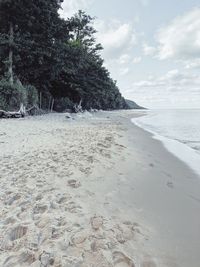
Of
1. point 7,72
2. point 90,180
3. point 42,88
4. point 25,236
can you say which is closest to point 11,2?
point 7,72

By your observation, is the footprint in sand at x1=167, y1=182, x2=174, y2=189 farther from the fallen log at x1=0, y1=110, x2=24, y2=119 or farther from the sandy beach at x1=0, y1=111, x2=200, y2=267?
the fallen log at x1=0, y1=110, x2=24, y2=119

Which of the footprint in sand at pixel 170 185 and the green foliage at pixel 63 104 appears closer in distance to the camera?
the footprint in sand at pixel 170 185

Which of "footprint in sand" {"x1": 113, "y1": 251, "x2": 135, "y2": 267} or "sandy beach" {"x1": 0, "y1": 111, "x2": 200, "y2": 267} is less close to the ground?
"footprint in sand" {"x1": 113, "y1": 251, "x2": 135, "y2": 267}

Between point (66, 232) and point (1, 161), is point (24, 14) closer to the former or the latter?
point (1, 161)

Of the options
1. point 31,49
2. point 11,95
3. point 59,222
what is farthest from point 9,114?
point 59,222

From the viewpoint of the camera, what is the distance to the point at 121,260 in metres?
2.30

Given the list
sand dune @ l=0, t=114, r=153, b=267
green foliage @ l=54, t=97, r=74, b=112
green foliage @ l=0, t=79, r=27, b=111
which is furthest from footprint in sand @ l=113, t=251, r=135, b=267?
green foliage @ l=54, t=97, r=74, b=112

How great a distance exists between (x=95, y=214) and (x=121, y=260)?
0.92 metres

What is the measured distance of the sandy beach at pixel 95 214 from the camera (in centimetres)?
237

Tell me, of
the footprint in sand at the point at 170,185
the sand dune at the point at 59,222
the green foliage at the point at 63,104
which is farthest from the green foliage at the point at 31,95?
the footprint in sand at the point at 170,185

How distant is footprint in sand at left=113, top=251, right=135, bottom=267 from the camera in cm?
225

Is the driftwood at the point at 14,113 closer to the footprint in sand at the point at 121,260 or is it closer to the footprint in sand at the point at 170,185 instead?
the footprint in sand at the point at 170,185

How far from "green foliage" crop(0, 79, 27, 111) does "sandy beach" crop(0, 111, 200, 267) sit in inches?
553

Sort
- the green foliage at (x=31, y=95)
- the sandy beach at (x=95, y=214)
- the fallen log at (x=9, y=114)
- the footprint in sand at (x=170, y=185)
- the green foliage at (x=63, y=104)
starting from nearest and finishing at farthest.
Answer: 1. the sandy beach at (x=95, y=214)
2. the footprint in sand at (x=170, y=185)
3. the fallen log at (x=9, y=114)
4. the green foliage at (x=31, y=95)
5. the green foliage at (x=63, y=104)
